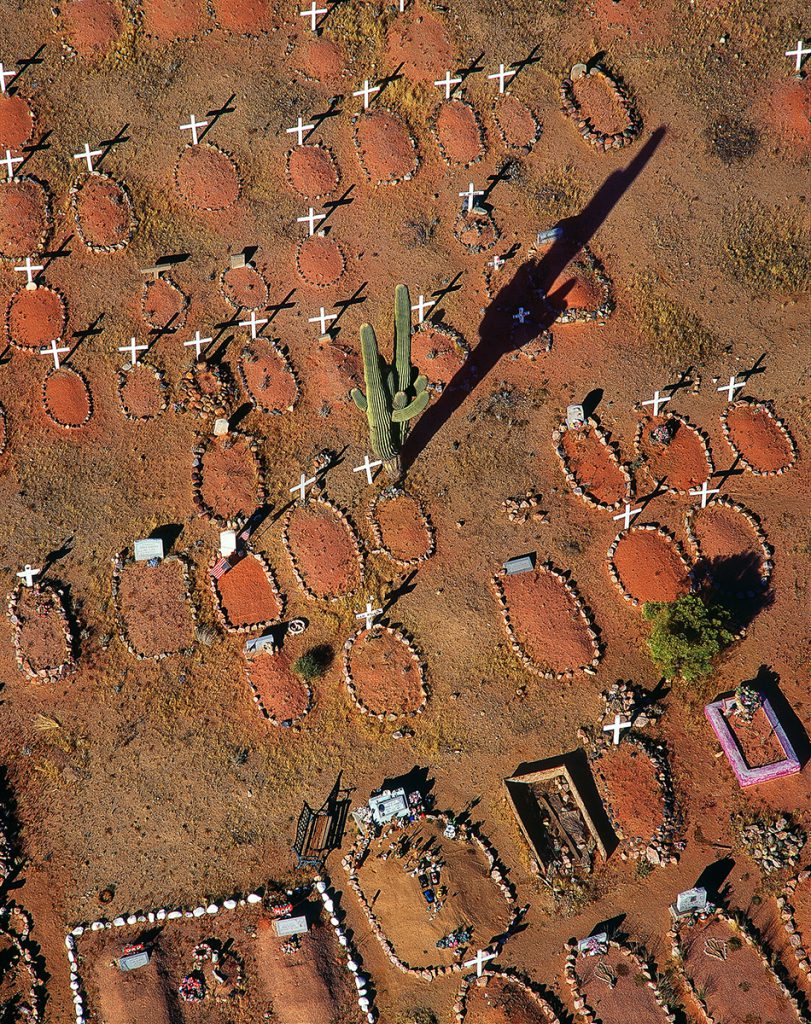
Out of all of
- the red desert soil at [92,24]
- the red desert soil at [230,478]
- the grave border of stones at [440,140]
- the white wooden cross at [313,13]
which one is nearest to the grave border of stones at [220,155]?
the red desert soil at [92,24]

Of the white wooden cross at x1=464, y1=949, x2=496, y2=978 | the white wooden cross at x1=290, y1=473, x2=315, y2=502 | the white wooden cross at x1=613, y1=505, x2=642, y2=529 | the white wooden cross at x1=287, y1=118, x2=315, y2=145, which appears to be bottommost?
the white wooden cross at x1=464, y1=949, x2=496, y2=978

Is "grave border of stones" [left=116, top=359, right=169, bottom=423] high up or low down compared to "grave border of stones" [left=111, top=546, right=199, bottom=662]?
up

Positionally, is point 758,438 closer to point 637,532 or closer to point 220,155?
point 637,532

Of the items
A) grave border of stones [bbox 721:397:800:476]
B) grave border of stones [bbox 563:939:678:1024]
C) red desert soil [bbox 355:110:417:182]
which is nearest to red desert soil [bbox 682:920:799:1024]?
grave border of stones [bbox 563:939:678:1024]

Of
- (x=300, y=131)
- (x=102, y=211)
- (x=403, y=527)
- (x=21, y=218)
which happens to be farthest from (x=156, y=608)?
(x=300, y=131)

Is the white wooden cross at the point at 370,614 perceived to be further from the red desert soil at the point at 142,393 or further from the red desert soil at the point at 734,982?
the red desert soil at the point at 734,982

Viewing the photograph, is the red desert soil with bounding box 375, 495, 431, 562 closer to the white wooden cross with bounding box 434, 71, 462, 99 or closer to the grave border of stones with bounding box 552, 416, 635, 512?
Result: the grave border of stones with bounding box 552, 416, 635, 512
